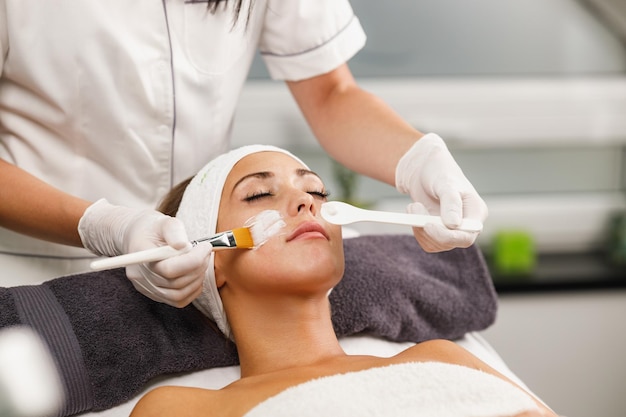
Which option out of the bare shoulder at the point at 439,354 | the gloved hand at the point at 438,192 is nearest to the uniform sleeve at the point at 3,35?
the gloved hand at the point at 438,192

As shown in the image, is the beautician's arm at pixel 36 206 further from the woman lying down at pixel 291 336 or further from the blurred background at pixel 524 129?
the blurred background at pixel 524 129

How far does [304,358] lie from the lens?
4.67 ft

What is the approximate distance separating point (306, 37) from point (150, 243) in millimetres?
727

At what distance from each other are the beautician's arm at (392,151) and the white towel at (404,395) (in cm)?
26

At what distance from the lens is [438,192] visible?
145 cm

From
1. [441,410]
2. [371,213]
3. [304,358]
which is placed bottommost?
[304,358]

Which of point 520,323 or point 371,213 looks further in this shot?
point 520,323

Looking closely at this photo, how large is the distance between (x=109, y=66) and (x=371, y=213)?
2.09 feet

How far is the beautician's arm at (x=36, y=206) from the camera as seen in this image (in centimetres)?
144

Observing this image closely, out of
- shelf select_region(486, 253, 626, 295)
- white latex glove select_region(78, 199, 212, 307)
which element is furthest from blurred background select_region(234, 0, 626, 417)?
white latex glove select_region(78, 199, 212, 307)

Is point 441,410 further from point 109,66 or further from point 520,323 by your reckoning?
point 520,323

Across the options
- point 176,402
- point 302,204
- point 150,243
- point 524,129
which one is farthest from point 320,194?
point 524,129

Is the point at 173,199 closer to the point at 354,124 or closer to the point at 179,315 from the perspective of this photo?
the point at 179,315

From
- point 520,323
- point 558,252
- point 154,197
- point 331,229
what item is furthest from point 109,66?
point 558,252
